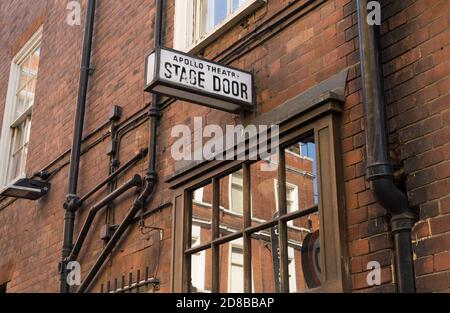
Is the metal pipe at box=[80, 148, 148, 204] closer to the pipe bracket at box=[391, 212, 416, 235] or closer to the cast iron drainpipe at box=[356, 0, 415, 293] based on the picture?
the cast iron drainpipe at box=[356, 0, 415, 293]

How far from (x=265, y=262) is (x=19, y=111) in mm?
6316

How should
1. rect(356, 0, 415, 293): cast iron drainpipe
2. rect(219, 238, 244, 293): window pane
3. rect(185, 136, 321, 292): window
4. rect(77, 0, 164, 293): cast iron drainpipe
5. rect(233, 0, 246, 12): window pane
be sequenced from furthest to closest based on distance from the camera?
1. rect(77, 0, 164, 293): cast iron drainpipe
2. rect(233, 0, 246, 12): window pane
3. rect(219, 238, 244, 293): window pane
4. rect(185, 136, 321, 292): window
5. rect(356, 0, 415, 293): cast iron drainpipe

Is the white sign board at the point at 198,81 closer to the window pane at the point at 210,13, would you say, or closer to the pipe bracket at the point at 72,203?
the window pane at the point at 210,13

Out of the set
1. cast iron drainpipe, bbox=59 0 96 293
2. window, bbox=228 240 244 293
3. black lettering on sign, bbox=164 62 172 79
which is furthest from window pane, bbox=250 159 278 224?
cast iron drainpipe, bbox=59 0 96 293

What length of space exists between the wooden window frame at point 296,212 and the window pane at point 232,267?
0.14 ft

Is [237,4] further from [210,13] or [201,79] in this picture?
[201,79]

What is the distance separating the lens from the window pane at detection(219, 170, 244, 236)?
4.70 m

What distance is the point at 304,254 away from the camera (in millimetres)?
4090

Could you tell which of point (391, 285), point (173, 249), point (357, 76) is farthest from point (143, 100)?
point (391, 285)

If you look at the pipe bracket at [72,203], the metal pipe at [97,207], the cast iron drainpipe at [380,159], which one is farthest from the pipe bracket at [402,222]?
the pipe bracket at [72,203]

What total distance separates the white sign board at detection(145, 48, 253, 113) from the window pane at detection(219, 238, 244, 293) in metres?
1.05

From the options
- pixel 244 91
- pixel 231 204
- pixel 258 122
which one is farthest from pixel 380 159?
pixel 244 91

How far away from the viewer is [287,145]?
4410mm

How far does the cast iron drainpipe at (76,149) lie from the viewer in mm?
6672
